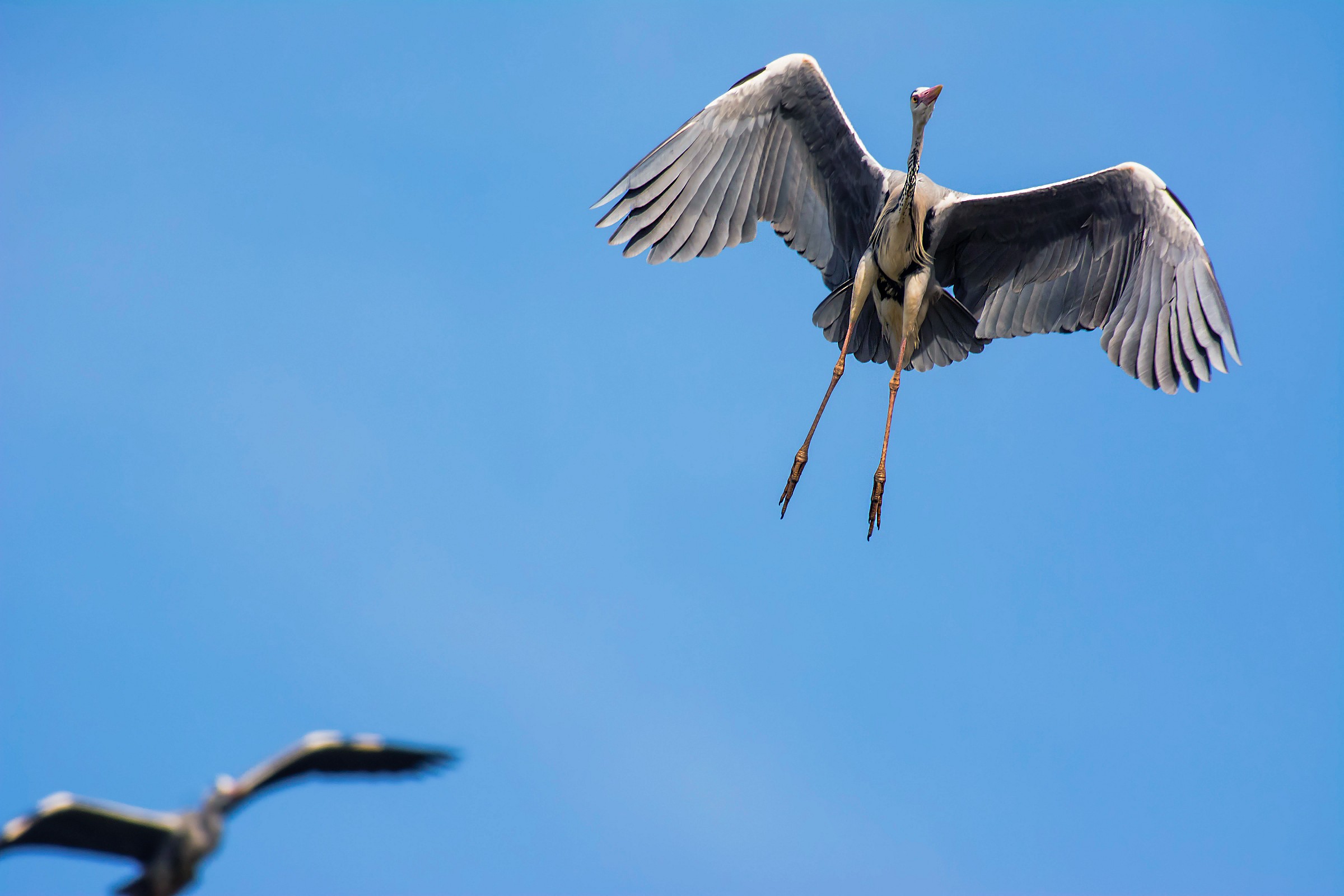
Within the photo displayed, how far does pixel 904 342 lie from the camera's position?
42.9 ft

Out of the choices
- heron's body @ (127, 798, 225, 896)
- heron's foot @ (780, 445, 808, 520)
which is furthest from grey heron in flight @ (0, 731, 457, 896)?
heron's foot @ (780, 445, 808, 520)

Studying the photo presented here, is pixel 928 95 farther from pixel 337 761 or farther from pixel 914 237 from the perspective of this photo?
pixel 337 761

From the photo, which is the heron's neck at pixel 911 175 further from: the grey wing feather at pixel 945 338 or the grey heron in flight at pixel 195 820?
the grey heron in flight at pixel 195 820

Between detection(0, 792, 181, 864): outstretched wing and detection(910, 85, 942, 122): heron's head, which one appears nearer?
detection(0, 792, 181, 864): outstretched wing

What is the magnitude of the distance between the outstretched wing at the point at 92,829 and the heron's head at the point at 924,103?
380 inches

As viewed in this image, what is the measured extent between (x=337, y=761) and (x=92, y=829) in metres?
1.50

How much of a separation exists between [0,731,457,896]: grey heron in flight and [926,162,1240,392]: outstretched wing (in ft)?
26.4

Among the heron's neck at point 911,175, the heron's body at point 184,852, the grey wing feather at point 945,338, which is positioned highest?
the heron's neck at point 911,175

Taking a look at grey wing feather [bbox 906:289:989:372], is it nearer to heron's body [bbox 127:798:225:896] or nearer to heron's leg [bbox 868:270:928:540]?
heron's leg [bbox 868:270:928:540]

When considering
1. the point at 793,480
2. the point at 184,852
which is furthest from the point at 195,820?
the point at 793,480

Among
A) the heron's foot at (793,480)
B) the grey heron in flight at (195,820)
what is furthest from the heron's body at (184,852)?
the heron's foot at (793,480)

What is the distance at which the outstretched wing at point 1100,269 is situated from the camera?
1209 centimetres

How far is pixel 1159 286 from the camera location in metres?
12.3

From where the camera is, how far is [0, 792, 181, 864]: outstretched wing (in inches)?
292
